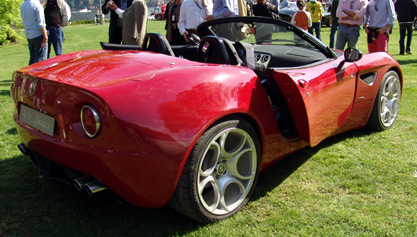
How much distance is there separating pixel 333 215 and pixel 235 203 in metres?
0.66

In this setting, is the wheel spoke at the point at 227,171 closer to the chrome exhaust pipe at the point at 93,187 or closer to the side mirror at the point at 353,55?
the chrome exhaust pipe at the point at 93,187

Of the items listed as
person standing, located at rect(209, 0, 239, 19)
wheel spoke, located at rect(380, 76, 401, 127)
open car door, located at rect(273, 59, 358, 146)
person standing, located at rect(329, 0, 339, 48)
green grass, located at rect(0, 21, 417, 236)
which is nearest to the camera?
green grass, located at rect(0, 21, 417, 236)

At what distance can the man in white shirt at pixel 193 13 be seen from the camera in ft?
21.6


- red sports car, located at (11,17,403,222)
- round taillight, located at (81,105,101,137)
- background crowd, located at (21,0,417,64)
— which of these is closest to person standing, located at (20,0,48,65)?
background crowd, located at (21,0,417,64)

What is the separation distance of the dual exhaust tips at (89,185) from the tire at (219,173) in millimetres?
424

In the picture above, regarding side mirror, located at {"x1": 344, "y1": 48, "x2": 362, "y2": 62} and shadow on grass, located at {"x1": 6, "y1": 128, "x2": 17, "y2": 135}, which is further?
shadow on grass, located at {"x1": 6, "y1": 128, "x2": 17, "y2": 135}

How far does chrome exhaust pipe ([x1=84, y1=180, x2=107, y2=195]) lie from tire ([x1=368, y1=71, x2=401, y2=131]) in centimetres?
295

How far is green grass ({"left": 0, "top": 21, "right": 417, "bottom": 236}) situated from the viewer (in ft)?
7.98

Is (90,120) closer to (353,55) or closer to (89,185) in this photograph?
(89,185)

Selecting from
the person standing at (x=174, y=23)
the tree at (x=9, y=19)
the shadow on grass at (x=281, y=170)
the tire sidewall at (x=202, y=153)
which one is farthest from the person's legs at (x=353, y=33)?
the tree at (x=9, y=19)

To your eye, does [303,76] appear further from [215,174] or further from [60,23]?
[60,23]

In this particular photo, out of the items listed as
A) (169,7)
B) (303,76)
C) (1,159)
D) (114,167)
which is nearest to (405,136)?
(303,76)

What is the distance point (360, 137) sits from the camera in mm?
4031

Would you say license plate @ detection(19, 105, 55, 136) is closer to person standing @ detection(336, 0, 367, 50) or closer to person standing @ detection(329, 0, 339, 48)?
person standing @ detection(336, 0, 367, 50)
